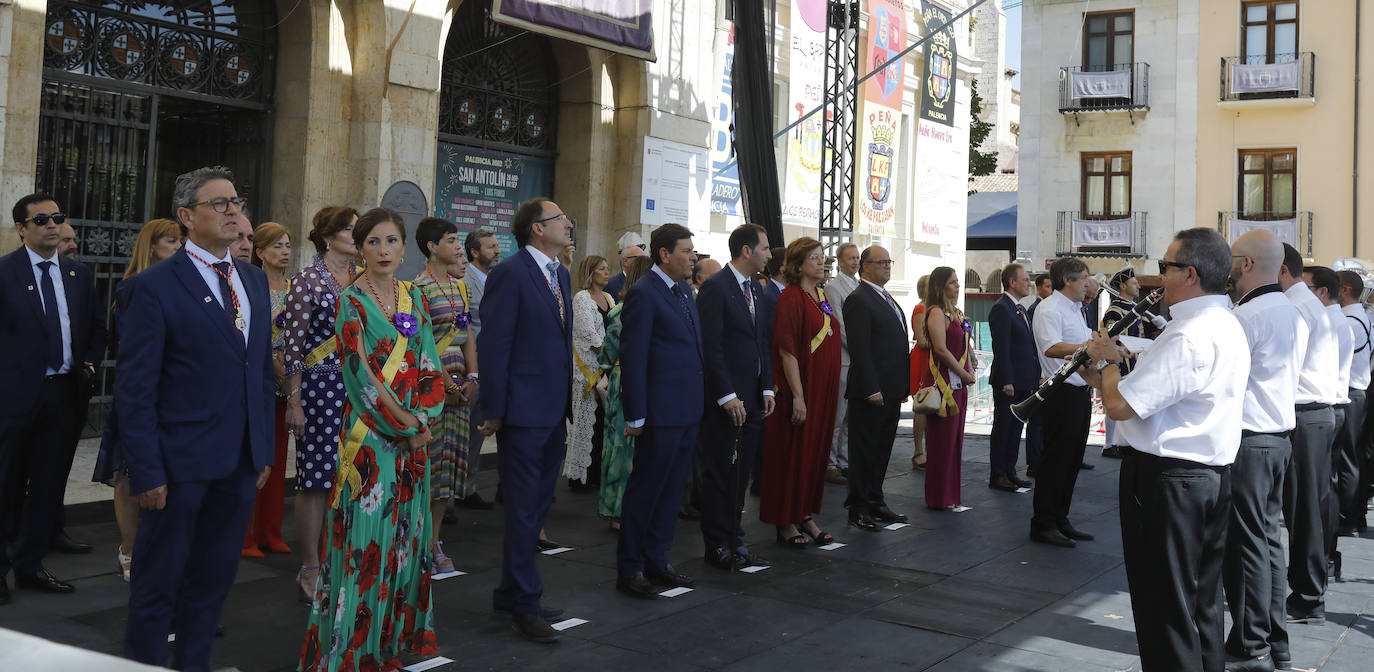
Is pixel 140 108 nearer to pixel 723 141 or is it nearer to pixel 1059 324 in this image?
pixel 1059 324

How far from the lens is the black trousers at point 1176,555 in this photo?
4133 mm

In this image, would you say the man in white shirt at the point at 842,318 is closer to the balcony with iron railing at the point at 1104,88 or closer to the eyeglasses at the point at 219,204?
the eyeglasses at the point at 219,204

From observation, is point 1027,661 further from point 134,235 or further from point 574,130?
point 574,130

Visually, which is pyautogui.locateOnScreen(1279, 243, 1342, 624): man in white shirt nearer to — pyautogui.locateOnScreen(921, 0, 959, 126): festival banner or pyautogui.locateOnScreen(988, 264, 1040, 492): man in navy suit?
pyautogui.locateOnScreen(988, 264, 1040, 492): man in navy suit

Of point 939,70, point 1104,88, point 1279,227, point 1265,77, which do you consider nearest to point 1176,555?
point 939,70

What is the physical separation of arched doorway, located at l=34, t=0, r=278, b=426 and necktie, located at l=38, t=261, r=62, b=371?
3632mm

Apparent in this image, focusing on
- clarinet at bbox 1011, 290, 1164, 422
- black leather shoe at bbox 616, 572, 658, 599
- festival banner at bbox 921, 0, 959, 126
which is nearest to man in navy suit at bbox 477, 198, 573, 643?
black leather shoe at bbox 616, 572, 658, 599

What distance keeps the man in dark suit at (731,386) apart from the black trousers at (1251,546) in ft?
8.25

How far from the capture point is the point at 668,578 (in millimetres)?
5910

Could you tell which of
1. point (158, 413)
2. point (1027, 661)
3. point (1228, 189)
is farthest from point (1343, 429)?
point (1228, 189)

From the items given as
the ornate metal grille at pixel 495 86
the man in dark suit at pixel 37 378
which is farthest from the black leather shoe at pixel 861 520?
the ornate metal grille at pixel 495 86

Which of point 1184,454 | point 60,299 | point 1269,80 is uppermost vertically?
point 1269,80

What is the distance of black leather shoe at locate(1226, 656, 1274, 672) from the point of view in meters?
4.90

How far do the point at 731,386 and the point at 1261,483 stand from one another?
2678 millimetres
